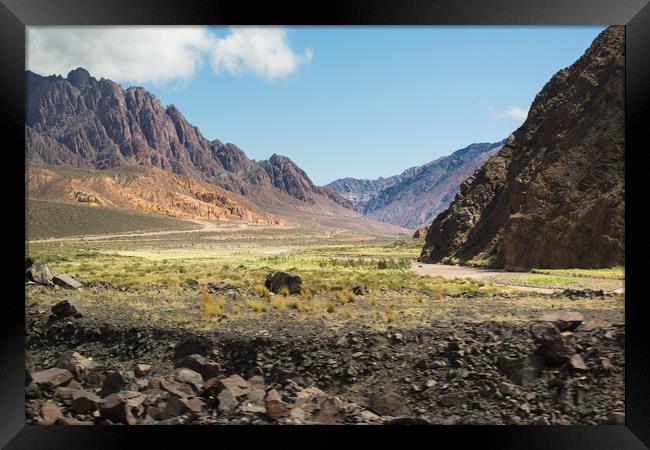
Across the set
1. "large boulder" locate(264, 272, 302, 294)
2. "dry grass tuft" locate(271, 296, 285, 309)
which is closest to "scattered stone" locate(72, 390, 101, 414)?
"dry grass tuft" locate(271, 296, 285, 309)

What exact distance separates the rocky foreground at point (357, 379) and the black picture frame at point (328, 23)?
0.89 metres

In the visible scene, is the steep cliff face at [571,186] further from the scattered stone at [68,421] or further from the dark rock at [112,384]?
the scattered stone at [68,421]

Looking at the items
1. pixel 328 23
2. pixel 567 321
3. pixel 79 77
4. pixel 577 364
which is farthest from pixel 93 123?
pixel 577 364

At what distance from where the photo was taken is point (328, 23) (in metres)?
6.41

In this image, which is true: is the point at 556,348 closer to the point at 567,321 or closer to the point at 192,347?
the point at 567,321

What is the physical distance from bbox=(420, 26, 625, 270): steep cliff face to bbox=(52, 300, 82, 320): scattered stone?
18.0m

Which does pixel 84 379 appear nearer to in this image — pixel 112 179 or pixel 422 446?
pixel 422 446

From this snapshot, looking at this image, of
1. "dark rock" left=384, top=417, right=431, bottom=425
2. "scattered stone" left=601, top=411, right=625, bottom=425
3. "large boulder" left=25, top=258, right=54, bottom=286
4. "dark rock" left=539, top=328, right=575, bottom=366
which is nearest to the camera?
"scattered stone" left=601, top=411, right=625, bottom=425

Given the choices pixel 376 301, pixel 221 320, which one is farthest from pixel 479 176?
pixel 221 320

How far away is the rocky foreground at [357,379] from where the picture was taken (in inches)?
295

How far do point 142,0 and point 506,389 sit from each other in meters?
7.04

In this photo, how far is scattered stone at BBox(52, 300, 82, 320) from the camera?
11.1m

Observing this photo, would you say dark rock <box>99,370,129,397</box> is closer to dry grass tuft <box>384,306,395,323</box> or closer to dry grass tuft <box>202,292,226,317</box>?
dry grass tuft <box>202,292,226,317</box>

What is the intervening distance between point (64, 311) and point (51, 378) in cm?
307
